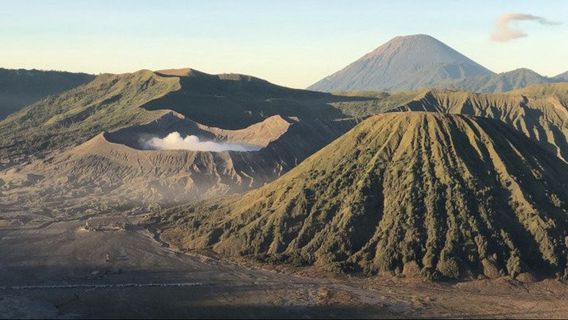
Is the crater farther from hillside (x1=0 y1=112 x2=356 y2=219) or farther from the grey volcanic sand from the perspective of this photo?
the grey volcanic sand

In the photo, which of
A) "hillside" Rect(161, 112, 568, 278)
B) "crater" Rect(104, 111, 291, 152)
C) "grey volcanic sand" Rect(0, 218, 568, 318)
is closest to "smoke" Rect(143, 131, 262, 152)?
"crater" Rect(104, 111, 291, 152)

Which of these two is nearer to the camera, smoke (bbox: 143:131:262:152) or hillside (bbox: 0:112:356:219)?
hillside (bbox: 0:112:356:219)

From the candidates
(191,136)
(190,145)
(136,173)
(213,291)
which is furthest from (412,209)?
(191,136)

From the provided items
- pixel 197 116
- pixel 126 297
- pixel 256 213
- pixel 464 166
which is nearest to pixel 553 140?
pixel 197 116

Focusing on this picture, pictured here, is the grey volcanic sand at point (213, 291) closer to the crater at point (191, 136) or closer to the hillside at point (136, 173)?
the hillside at point (136, 173)

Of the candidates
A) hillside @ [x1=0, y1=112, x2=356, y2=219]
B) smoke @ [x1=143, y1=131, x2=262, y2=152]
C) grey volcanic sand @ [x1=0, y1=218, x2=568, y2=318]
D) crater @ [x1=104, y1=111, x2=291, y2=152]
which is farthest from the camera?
crater @ [x1=104, y1=111, x2=291, y2=152]

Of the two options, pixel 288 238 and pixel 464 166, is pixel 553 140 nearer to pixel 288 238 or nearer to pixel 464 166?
pixel 464 166
